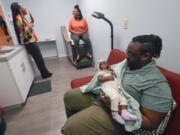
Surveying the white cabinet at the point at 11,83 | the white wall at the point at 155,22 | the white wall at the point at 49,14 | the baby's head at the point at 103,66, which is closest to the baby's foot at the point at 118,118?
the baby's head at the point at 103,66

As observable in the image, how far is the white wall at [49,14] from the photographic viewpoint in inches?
144

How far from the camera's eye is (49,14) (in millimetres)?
3834

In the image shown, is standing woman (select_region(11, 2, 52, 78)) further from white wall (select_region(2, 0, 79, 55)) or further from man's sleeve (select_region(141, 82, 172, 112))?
man's sleeve (select_region(141, 82, 172, 112))

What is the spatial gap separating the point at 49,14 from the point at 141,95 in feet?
13.0

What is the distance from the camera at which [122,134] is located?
2.85ft

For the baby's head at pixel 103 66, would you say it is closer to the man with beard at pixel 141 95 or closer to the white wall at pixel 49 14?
the man with beard at pixel 141 95

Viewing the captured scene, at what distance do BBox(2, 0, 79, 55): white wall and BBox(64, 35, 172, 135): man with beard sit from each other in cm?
367

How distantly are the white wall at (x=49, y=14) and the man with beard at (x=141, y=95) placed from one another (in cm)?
367

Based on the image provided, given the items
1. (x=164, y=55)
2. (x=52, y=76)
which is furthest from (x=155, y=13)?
(x=52, y=76)

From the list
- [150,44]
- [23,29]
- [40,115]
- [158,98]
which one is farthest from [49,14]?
[158,98]

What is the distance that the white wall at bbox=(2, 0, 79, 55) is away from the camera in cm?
367

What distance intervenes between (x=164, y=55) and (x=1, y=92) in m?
2.14

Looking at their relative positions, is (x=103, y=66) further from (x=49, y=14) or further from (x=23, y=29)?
(x=49, y=14)

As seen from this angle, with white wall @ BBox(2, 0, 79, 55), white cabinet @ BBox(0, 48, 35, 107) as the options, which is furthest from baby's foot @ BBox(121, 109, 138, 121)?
white wall @ BBox(2, 0, 79, 55)
